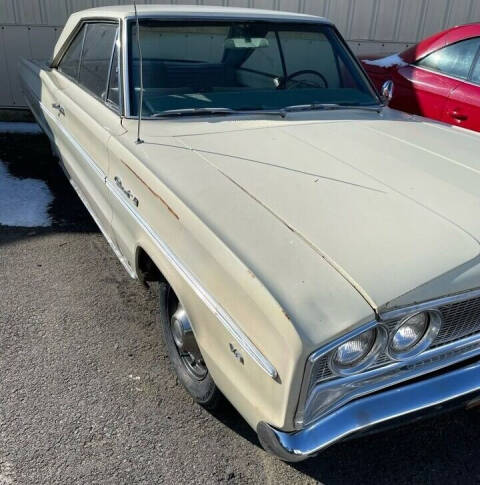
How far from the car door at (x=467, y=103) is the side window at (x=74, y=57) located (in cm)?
305

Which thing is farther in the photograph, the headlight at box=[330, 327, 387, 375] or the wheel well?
the wheel well

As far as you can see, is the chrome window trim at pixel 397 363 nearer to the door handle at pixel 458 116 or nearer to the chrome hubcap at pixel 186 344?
the chrome hubcap at pixel 186 344

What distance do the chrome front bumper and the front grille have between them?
0.12 metres

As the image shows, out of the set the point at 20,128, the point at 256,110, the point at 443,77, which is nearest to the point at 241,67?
the point at 256,110

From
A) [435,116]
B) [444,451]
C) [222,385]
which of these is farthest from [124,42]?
[435,116]

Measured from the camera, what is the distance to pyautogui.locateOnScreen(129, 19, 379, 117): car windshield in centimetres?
301

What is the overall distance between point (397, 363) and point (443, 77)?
371 cm

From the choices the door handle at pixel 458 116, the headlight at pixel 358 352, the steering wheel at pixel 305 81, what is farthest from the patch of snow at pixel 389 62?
the headlight at pixel 358 352

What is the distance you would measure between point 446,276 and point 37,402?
184cm

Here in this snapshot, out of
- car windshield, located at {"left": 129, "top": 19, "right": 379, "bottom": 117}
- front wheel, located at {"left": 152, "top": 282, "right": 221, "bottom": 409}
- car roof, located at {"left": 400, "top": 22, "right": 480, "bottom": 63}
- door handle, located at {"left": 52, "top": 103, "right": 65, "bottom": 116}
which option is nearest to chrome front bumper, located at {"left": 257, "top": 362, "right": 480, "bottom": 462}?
front wheel, located at {"left": 152, "top": 282, "right": 221, "bottom": 409}

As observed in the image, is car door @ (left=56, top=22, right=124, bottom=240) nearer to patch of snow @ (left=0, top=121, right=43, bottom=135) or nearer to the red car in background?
the red car in background

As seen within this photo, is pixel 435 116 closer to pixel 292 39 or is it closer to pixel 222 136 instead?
pixel 292 39

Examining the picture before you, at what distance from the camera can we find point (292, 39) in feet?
11.6

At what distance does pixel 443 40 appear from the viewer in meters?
4.85
